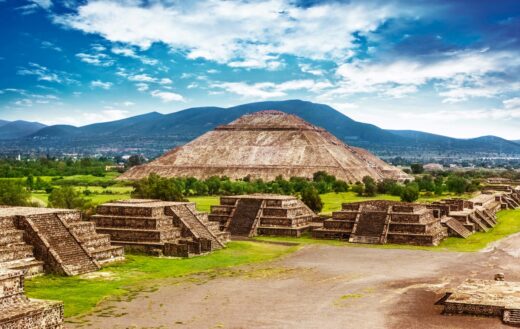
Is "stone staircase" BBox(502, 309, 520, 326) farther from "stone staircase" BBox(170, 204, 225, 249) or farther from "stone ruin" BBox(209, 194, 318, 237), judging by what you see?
"stone ruin" BBox(209, 194, 318, 237)

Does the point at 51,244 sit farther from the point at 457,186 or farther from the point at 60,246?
the point at 457,186

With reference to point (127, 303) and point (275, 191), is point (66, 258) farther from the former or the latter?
point (275, 191)

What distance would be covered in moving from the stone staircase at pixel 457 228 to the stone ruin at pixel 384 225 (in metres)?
1.20

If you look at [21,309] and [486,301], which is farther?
[486,301]

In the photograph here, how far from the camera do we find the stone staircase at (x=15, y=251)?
32.3m

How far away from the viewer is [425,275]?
35469 millimetres

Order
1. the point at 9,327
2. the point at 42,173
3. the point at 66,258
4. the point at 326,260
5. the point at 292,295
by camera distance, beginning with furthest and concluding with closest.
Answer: the point at 42,173
the point at 326,260
the point at 66,258
the point at 292,295
the point at 9,327

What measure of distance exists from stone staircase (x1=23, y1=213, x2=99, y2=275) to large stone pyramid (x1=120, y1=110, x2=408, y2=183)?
98.7 meters

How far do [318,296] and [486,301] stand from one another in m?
7.57

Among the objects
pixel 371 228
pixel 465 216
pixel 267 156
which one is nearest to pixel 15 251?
pixel 371 228

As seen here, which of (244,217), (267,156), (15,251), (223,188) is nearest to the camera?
(15,251)

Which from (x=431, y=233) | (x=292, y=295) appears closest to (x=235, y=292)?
(x=292, y=295)

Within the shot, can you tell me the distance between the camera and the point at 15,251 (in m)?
33.3

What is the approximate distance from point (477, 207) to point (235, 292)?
149 feet
